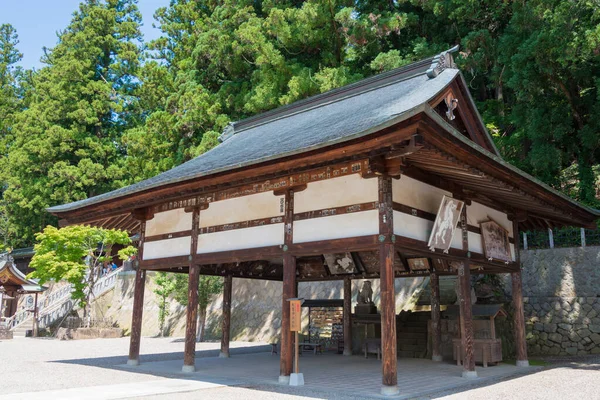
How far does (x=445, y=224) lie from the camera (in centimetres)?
955

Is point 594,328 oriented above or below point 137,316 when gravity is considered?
below

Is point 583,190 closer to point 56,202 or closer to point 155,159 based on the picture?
point 155,159

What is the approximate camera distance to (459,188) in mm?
10695

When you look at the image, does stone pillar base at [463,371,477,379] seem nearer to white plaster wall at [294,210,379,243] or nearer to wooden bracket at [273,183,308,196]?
white plaster wall at [294,210,379,243]

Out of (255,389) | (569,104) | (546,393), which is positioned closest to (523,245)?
(569,104)

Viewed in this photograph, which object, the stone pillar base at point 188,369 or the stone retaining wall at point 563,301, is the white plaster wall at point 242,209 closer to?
the stone pillar base at point 188,369

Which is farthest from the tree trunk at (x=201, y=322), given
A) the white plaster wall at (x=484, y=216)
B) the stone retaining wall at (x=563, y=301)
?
the white plaster wall at (x=484, y=216)

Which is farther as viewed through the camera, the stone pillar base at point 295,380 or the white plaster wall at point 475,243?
the white plaster wall at point 475,243

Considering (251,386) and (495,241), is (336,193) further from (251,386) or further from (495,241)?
(495,241)

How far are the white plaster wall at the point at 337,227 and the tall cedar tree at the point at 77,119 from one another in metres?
29.4

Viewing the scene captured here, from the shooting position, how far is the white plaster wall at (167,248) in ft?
38.5

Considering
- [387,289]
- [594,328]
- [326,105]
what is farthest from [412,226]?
[594,328]

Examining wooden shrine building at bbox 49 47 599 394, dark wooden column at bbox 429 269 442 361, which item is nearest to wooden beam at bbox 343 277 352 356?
wooden shrine building at bbox 49 47 599 394

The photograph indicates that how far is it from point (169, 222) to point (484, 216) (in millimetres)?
7709
